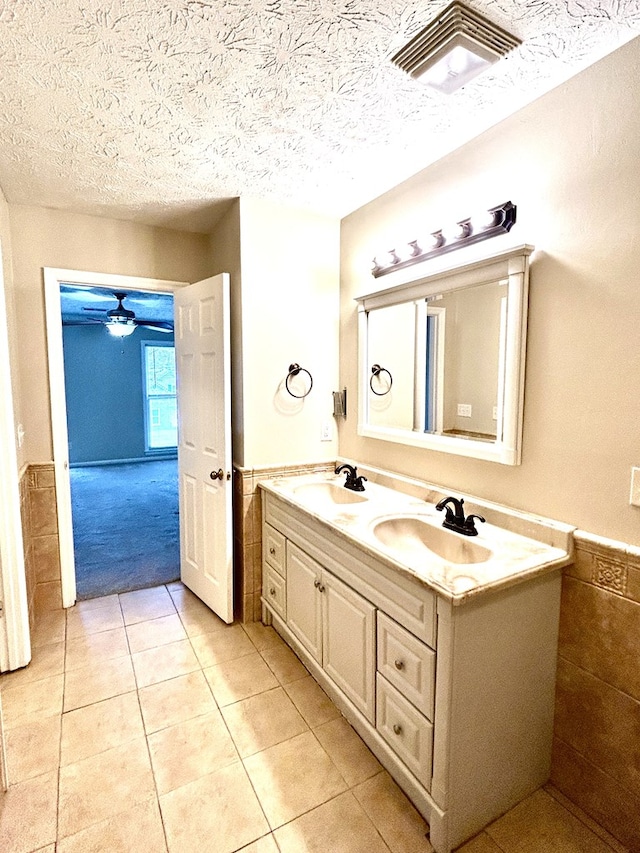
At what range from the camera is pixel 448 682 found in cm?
127

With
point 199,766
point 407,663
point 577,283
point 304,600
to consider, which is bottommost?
point 199,766

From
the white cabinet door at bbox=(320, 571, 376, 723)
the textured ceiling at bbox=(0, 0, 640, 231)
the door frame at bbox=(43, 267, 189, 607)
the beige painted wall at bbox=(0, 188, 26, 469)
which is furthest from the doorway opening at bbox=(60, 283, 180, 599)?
the textured ceiling at bbox=(0, 0, 640, 231)

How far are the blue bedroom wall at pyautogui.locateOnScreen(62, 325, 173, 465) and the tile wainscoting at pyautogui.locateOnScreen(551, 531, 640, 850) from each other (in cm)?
723

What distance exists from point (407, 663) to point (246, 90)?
6.63 ft

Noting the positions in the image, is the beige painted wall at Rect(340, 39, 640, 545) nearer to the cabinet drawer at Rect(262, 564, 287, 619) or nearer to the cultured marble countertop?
the cultured marble countertop

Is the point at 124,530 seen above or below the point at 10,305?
below

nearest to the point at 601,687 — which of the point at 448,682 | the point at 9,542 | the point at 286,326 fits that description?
the point at 448,682

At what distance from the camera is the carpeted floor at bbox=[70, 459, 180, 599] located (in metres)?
3.15

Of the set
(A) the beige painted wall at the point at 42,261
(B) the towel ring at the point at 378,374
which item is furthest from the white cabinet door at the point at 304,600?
(A) the beige painted wall at the point at 42,261

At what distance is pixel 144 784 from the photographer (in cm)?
155

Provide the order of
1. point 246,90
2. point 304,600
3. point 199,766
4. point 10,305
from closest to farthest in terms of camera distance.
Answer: point 246,90 < point 199,766 < point 304,600 < point 10,305

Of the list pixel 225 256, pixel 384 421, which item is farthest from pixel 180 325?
pixel 384 421

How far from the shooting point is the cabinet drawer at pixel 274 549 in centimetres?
228

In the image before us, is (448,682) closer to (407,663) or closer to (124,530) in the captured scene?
(407,663)
